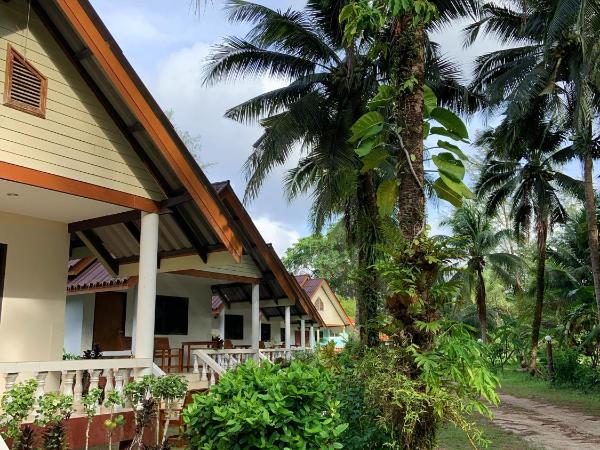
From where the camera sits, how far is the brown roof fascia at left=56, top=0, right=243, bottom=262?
6773mm

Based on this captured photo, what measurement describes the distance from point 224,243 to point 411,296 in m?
4.07

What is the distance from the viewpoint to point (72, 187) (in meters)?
6.98

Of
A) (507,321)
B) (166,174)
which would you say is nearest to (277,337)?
(507,321)

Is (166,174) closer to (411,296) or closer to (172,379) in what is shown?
(172,379)

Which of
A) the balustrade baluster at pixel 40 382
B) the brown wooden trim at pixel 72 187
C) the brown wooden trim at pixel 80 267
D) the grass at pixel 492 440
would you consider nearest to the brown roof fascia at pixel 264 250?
the brown wooden trim at pixel 72 187

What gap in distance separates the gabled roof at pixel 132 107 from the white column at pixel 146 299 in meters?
0.84

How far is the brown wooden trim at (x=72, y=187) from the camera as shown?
6.41m

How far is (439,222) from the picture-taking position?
35.7 m

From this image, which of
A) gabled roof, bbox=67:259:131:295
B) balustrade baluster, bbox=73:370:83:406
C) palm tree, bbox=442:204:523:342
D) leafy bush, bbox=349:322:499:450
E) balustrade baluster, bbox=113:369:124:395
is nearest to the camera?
leafy bush, bbox=349:322:499:450

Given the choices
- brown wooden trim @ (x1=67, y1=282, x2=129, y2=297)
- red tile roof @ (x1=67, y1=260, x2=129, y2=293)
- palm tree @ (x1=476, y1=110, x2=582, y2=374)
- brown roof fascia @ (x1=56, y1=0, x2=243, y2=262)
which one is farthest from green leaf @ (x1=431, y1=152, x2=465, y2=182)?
palm tree @ (x1=476, y1=110, x2=582, y2=374)

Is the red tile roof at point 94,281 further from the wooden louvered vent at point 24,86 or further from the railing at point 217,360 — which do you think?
the wooden louvered vent at point 24,86

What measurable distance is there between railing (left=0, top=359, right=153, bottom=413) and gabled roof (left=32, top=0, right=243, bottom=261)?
2.33m

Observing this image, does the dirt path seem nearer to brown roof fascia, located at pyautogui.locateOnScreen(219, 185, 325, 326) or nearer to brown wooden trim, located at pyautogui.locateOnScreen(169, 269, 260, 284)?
brown roof fascia, located at pyautogui.locateOnScreen(219, 185, 325, 326)

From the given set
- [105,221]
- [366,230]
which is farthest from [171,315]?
[105,221]
